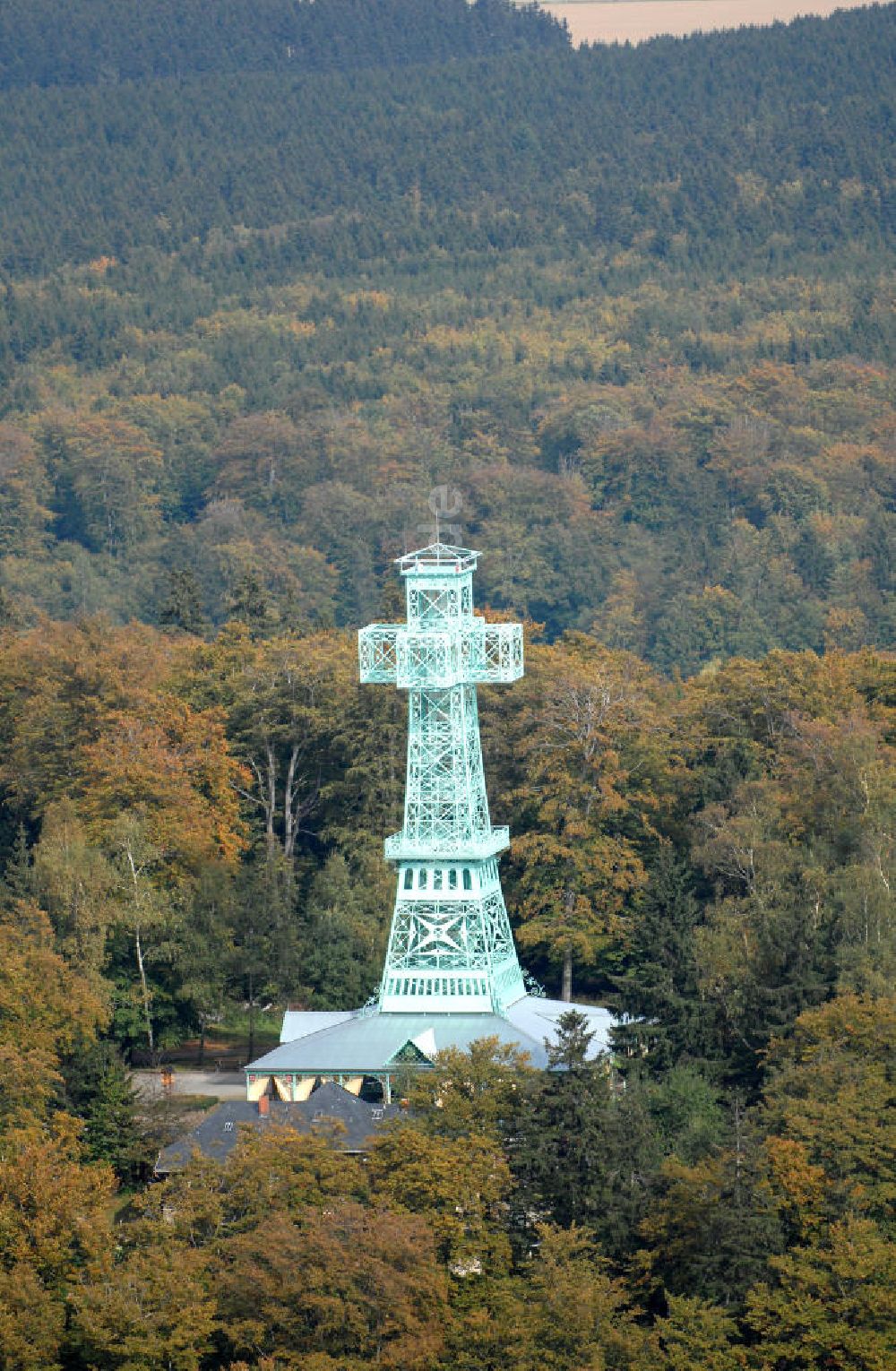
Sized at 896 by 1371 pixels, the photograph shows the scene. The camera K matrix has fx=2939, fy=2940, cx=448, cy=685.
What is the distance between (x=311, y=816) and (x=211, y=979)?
551 inches

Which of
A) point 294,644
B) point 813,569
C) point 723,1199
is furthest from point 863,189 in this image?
point 723,1199

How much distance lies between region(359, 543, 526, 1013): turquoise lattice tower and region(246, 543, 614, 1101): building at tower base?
3 centimetres

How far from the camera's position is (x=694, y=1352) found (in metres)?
48.6

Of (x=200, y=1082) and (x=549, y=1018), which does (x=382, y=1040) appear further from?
(x=200, y=1082)

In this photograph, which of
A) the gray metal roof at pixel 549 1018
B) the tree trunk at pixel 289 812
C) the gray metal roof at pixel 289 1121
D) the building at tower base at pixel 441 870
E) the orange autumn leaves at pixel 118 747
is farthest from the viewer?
the tree trunk at pixel 289 812

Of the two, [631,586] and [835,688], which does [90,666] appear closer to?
[835,688]

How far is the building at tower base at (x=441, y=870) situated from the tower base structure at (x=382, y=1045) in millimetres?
58

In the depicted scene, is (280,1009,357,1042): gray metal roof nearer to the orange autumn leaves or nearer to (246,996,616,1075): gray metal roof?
(246,996,616,1075): gray metal roof

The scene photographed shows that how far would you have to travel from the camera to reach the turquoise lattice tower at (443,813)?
6475 centimetres

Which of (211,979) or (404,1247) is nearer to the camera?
(404,1247)

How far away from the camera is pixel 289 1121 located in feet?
187

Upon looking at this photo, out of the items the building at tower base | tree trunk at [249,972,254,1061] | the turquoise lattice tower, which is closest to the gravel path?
tree trunk at [249,972,254,1061]

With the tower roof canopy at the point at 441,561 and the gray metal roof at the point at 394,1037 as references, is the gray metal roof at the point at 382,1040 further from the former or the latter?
the tower roof canopy at the point at 441,561

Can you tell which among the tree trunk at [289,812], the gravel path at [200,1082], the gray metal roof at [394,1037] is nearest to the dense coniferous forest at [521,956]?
the tree trunk at [289,812]
